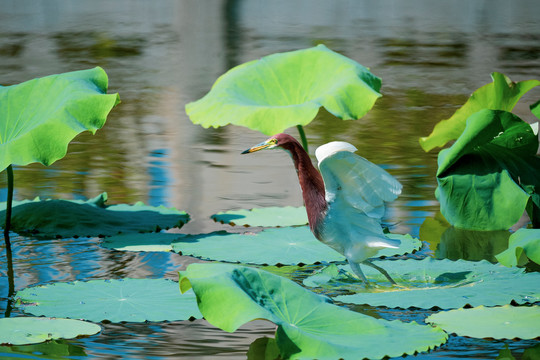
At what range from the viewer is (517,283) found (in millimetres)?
2889

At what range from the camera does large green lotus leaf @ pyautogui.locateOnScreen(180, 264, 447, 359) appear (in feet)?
7.59

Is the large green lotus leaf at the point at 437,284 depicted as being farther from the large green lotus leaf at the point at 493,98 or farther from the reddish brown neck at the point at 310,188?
the large green lotus leaf at the point at 493,98

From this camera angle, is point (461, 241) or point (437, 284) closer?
point (437, 284)

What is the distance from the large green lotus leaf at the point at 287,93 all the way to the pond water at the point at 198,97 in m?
0.43

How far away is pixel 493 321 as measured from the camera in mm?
2598

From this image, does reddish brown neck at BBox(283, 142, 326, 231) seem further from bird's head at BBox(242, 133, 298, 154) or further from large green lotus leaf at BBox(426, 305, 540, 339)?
large green lotus leaf at BBox(426, 305, 540, 339)

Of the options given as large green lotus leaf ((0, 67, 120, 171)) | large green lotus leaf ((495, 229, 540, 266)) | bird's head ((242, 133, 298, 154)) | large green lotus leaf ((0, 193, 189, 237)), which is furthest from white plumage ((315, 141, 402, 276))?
large green lotus leaf ((0, 193, 189, 237))

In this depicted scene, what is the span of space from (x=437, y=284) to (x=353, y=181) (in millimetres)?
452

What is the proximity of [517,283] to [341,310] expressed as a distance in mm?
682

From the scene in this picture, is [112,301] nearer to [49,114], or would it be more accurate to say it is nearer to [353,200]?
[353,200]

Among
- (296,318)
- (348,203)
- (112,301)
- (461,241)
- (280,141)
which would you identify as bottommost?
(461,241)

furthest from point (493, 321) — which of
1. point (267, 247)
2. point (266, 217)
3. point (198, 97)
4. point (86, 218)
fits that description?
point (198, 97)

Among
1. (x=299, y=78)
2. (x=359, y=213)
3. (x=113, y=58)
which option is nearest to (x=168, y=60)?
(x=113, y=58)

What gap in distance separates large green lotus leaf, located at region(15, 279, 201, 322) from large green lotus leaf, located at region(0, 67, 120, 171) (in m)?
0.55
